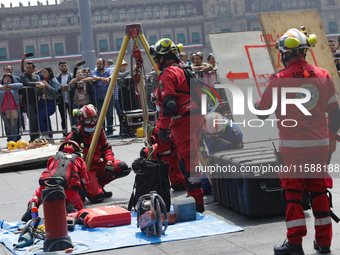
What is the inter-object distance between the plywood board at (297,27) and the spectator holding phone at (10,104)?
5.84m

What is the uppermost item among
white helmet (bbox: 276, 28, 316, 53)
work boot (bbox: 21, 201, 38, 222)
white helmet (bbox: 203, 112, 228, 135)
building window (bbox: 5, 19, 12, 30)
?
building window (bbox: 5, 19, 12, 30)

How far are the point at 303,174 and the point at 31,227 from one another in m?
2.74

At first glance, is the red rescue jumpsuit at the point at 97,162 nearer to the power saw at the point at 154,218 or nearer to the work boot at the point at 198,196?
the work boot at the point at 198,196

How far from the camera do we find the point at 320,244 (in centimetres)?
527

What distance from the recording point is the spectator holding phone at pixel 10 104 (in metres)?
14.1

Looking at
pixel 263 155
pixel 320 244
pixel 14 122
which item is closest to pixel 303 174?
pixel 320 244

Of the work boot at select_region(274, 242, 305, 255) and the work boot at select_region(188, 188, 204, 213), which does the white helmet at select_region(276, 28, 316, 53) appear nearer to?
the work boot at select_region(274, 242, 305, 255)

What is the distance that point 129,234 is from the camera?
6.40 meters

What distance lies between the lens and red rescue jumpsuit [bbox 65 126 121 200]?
329 inches

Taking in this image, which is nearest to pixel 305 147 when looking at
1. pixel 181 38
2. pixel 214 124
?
pixel 214 124

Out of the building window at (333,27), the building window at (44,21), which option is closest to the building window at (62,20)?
the building window at (44,21)

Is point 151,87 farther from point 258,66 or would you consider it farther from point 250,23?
point 250,23

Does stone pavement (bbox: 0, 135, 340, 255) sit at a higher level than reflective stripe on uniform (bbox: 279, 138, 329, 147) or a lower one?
lower

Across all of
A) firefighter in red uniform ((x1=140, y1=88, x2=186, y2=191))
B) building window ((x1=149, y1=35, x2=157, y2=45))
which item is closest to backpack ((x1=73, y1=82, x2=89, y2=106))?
firefighter in red uniform ((x1=140, y1=88, x2=186, y2=191))
